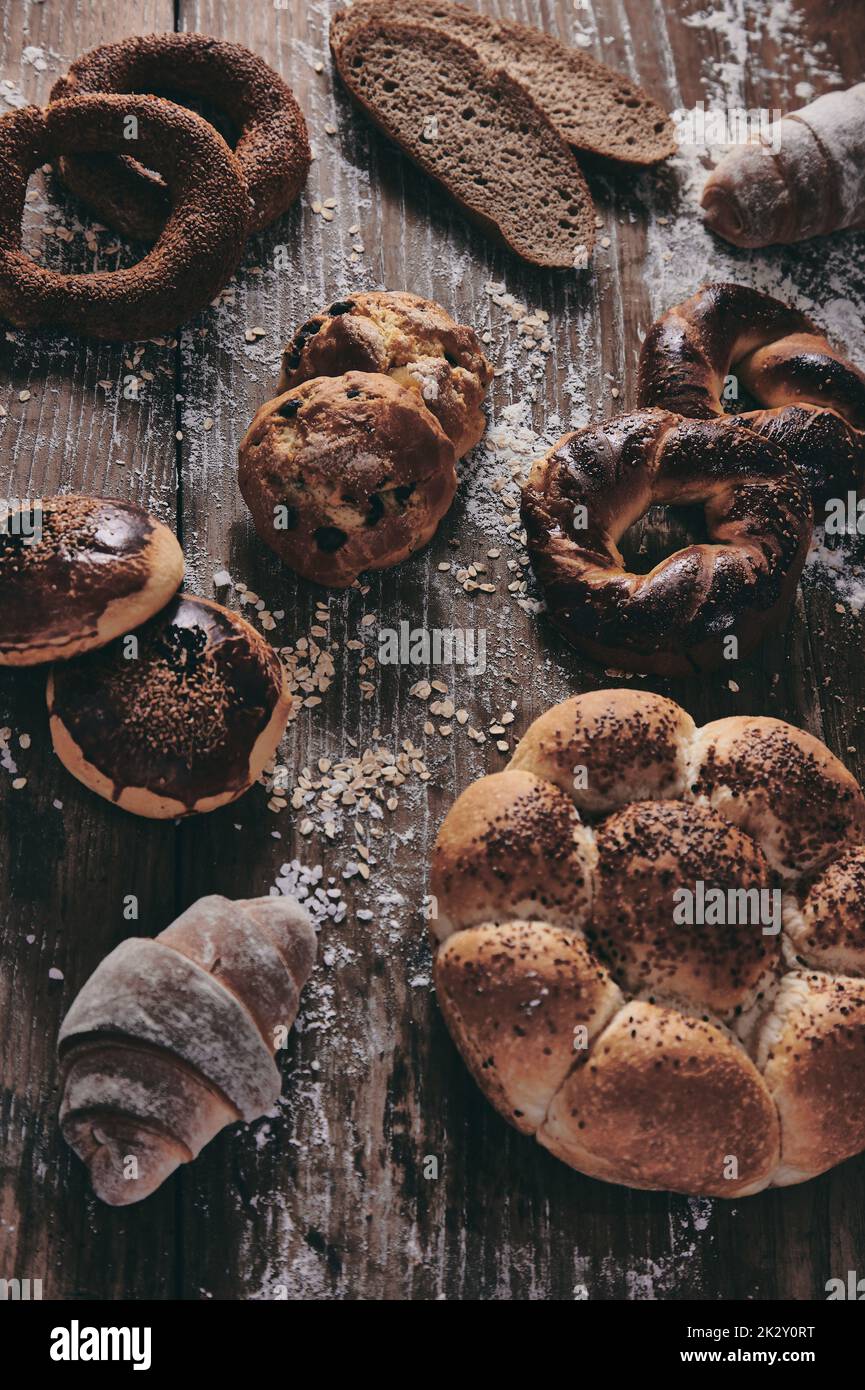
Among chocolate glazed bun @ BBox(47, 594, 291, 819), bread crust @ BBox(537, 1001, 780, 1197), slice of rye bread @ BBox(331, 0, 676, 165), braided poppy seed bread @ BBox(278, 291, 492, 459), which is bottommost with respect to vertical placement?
bread crust @ BBox(537, 1001, 780, 1197)

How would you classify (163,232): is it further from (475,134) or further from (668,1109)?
(668,1109)

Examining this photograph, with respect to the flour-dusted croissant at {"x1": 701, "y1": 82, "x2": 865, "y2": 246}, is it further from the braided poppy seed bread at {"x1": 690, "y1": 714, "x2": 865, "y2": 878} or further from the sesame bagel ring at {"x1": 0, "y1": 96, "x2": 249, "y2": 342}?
the braided poppy seed bread at {"x1": 690, "y1": 714, "x2": 865, "y2": 878}

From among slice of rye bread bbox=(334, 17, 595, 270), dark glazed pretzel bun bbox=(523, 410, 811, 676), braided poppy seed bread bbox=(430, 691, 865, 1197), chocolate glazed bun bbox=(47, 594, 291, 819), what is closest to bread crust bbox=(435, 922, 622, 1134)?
braided poppy seed bread bbox=(430, 691, 865, 1197)

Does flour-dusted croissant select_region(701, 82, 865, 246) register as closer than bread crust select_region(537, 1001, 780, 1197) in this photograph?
No

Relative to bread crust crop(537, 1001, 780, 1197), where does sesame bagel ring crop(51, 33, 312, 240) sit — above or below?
above

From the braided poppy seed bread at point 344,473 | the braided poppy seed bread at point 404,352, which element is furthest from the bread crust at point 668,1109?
the braided poppy seed bread at point 404,352

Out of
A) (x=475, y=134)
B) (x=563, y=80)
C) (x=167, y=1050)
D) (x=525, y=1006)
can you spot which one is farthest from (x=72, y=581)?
(x=563, y=80)
